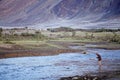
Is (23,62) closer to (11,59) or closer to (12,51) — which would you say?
(11,59)

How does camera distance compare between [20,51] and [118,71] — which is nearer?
[118,71]

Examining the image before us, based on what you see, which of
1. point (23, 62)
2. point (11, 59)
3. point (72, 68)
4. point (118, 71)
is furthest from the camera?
point (11, 59)

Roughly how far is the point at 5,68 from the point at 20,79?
7.67 meters

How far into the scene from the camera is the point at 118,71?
3309 cm

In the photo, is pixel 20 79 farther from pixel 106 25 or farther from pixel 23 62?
pixel 106 25

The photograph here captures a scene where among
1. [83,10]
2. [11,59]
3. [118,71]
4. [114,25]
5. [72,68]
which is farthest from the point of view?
[83,10]

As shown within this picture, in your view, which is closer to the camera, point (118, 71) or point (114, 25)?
point (118, 71)

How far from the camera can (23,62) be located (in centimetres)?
4138

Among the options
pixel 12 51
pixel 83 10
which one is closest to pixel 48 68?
pixel 12 51

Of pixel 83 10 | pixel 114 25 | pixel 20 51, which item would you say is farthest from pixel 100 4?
pixel 20 51

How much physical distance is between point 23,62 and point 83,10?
485 ft

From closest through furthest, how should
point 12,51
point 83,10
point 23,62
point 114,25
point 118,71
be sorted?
1. point 118,71
2. point 23,62
3. point 12,51
4. point 114,25
5. point 83,10

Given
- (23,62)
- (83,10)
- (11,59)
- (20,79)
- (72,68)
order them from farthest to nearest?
(83,10) → (11,59) → (23,62) → (72,68) → (20,79)

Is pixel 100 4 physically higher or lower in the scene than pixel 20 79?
higher
